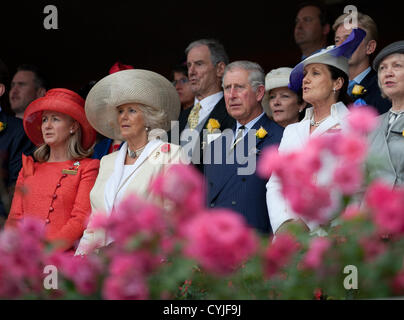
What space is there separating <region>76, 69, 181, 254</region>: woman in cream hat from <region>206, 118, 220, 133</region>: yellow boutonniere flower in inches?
11.1

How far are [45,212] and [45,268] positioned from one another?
8.32 ft

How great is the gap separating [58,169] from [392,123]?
2.07m

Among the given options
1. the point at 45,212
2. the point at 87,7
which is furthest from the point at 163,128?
the point at 87,7

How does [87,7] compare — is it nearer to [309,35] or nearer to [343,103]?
[309,35]

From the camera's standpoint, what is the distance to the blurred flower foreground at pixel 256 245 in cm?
142

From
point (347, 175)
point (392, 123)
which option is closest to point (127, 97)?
point (392, 123)

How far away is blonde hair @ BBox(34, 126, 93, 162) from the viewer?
443 centimetres

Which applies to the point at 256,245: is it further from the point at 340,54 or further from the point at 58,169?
the point at 58,169

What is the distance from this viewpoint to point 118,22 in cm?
720

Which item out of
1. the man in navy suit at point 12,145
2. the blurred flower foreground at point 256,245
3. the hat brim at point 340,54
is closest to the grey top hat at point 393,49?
the hat brim at point 340,54

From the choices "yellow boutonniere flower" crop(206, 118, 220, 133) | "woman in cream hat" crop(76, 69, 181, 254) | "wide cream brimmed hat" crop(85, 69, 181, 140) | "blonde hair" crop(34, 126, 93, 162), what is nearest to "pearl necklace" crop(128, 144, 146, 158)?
"woman in cream hat" crop(76, 69, 181, 254)

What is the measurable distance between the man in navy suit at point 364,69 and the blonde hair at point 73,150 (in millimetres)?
1796

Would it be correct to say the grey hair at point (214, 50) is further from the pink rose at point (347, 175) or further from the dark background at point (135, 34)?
the pink rose at point (347, 175)

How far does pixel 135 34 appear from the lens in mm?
7266
